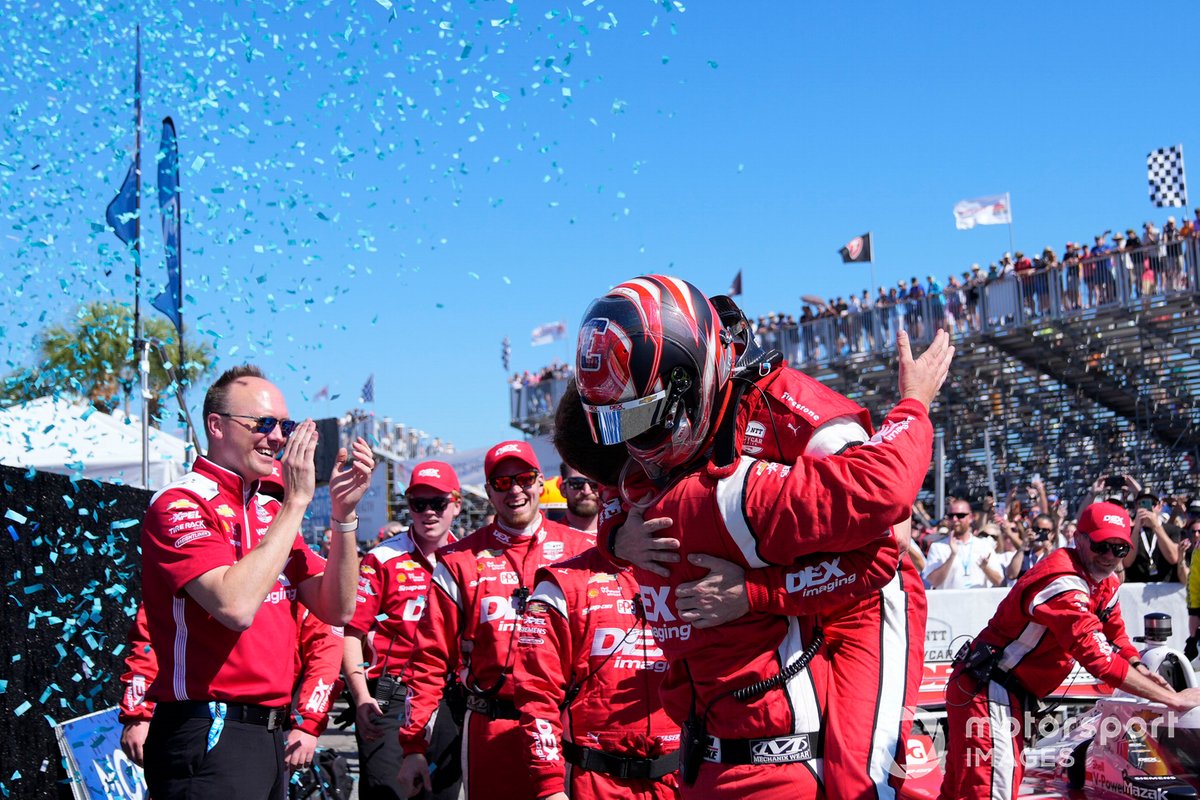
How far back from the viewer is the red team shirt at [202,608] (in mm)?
4039

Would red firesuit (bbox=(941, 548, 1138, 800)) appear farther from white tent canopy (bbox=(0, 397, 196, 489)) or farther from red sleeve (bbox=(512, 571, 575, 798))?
white tent canopy (bbox=(0, 397, 196, 489))

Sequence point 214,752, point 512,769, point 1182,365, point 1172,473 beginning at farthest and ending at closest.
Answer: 1. point 1182,365
2. point 1172,473
3. point 512,769
4. point 214,752

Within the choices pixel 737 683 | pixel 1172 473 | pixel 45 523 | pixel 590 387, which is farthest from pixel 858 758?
pixel 1172 473

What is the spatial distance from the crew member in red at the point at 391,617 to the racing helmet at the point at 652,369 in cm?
408

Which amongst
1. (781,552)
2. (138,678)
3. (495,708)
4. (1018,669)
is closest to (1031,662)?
(1018,669)

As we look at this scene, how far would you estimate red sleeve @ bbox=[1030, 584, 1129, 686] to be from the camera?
5543 millimetres

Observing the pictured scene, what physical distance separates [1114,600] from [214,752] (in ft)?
15.5

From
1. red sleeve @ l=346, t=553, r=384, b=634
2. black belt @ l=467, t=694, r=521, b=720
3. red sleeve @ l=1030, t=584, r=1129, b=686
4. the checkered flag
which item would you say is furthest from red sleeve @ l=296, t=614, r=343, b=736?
the checkered flag

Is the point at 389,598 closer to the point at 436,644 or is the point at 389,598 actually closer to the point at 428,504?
the point at 428,504

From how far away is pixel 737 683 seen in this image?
2.66 meters

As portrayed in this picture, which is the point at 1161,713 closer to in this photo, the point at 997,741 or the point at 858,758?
the point at 997,741

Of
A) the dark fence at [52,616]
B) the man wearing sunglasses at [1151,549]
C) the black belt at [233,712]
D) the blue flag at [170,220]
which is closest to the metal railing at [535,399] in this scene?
the man wearing sunglasses at [1151,549]

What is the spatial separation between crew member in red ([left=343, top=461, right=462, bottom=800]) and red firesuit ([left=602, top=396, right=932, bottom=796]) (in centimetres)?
396

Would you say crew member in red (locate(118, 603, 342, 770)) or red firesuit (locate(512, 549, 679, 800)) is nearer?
red firesuit (locate(512, 549, 679, 800))
